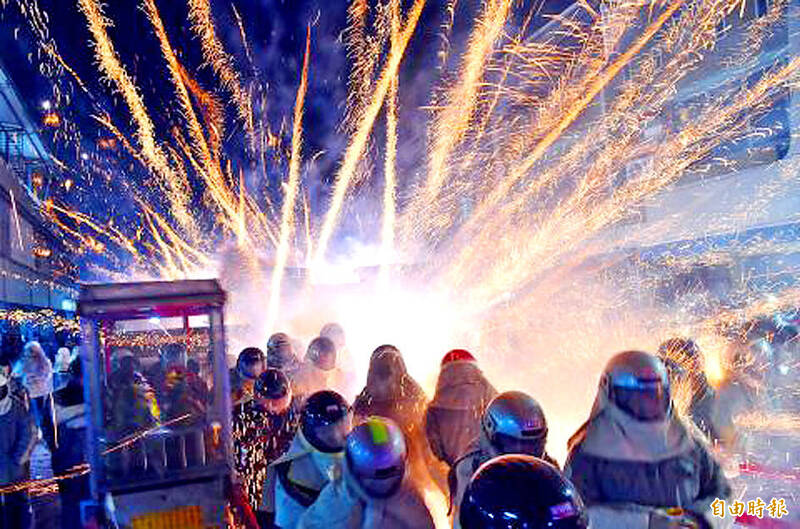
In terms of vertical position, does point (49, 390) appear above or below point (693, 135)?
below

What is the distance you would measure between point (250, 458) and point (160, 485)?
1619mm

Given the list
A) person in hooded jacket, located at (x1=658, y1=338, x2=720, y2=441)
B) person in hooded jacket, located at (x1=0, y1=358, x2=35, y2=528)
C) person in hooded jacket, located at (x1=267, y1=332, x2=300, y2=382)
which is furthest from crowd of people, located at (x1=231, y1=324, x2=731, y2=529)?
person in hooded jacket, located at (x1=0, y1=358, x2=35, y2=528)

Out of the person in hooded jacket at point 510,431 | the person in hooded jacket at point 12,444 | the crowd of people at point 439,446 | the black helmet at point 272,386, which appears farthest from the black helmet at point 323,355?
the person in hooded jacket at point 510,431

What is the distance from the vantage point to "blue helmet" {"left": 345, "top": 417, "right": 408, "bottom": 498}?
360cm

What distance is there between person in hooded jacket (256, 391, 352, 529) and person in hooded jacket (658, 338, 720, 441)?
3.18 metres

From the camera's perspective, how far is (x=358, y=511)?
3646 millimetres

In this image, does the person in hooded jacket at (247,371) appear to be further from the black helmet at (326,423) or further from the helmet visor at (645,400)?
the helmet visor at (645,400)

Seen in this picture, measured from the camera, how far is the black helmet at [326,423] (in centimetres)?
452

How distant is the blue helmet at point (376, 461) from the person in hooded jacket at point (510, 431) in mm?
521

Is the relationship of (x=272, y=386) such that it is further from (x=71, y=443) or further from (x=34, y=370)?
(x=34, y=370)

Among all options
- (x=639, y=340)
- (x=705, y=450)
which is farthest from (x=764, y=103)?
(x=705, y=450)

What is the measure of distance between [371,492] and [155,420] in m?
2.71

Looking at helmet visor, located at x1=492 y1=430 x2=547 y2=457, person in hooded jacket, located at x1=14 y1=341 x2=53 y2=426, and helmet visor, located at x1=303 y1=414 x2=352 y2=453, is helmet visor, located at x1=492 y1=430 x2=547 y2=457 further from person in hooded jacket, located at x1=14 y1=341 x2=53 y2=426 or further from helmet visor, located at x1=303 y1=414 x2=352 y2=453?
person in hooded jacket, located at x1=14 y1=341 x2=53 y2=426

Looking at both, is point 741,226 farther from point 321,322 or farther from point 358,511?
point 358,511
